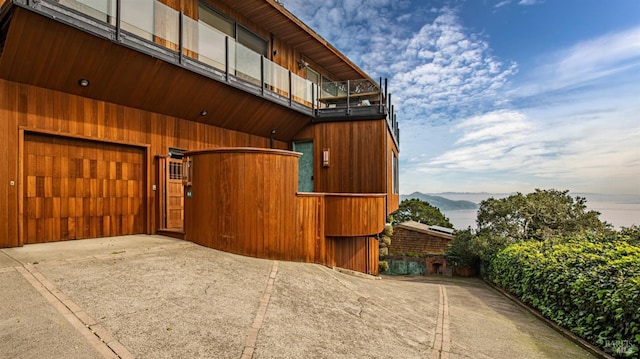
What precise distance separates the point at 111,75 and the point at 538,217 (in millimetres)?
16108

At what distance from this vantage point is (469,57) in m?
12.2

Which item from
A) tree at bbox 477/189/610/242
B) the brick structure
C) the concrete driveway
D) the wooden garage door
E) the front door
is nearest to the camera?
the concrete driveway

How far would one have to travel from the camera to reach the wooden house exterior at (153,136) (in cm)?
575

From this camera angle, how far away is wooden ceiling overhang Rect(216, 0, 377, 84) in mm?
9445

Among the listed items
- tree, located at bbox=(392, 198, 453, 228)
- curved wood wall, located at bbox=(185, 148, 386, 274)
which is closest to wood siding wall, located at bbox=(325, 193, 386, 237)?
curved wood wall, located at bbox=(185, 148, 386, 274)

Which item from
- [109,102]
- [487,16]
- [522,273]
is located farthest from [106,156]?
[487,16]

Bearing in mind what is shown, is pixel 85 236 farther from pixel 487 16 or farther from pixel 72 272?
pixel 487 16

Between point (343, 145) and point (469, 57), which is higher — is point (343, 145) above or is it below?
below

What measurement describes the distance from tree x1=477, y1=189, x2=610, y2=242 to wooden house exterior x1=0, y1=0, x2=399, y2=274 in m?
7.77

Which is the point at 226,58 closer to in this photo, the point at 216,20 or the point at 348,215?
the point at 216,20

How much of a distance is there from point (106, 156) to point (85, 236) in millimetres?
1864

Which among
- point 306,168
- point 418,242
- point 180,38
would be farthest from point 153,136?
point 418,242

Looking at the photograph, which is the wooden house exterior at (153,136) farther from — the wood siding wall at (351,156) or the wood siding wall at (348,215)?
the wood siding wall at (351,156)

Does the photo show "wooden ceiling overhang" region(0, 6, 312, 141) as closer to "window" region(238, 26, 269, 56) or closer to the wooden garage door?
the wooden garage door
